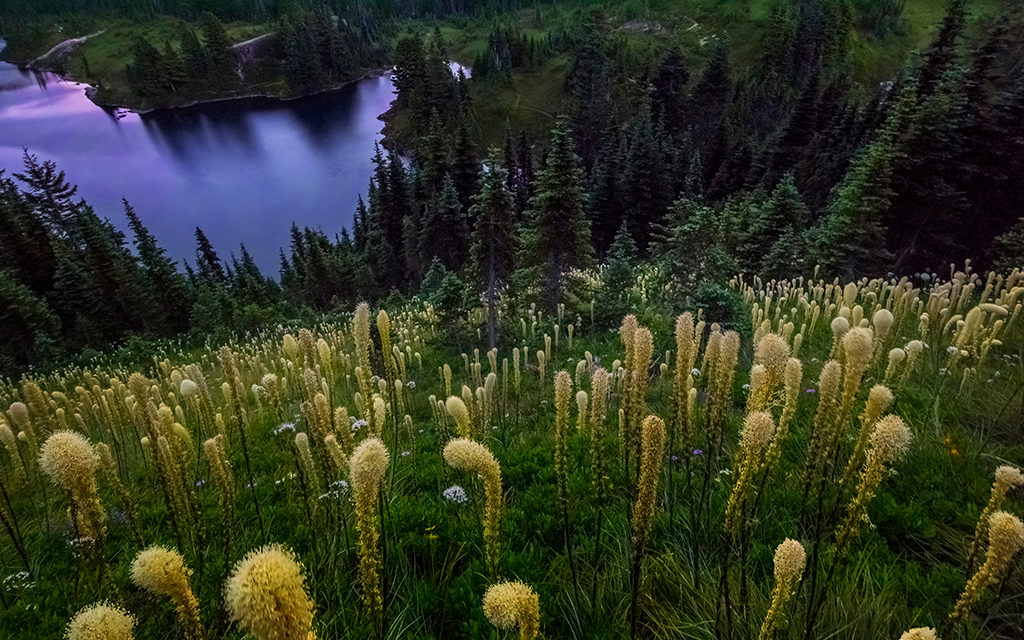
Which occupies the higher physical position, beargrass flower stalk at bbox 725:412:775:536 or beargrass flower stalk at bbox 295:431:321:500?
beargrass flower stalk at bbox 725:412:775:536

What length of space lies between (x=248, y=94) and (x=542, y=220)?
134175mm

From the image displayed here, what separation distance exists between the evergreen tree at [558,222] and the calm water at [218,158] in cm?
5545

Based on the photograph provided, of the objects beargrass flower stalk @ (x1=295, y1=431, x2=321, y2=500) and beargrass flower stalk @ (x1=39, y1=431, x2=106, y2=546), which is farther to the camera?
beargrass flower stalk @ (x1=295, y1=431, x2=321, y2=500)

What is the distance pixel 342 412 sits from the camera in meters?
2.96

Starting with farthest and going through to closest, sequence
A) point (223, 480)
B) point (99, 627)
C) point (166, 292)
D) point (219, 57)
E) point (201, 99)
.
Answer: point (219, 57) → point (201, 99) → point (166, 292) → point (223, 480) → point (99, 627)

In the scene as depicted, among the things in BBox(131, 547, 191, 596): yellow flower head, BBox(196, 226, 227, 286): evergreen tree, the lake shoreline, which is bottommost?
BBox(196, 226, 227, 286): evergreen tree

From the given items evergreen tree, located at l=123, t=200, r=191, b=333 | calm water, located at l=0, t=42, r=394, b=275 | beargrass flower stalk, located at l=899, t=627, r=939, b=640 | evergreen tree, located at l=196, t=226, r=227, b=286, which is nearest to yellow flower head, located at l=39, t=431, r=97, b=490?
beargrass flower stalk, located at l=899, t=627, r=939, b=640

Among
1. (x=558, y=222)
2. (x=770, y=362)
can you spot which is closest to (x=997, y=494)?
(x=770, y=362)

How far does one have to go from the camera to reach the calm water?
6700cm

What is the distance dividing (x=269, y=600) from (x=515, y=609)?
78 centimetres

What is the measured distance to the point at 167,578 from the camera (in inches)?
59.6

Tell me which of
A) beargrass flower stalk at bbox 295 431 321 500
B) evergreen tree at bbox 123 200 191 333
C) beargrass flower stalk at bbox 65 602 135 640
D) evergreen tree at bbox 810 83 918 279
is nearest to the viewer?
beargrass flower stalk at bbox 65 602 135 640

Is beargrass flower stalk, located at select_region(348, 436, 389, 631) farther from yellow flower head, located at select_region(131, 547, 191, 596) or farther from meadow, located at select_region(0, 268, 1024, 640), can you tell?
yellow flower head, located at select_region(131, 547, 191, 596)

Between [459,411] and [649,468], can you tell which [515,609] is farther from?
[459,411]
